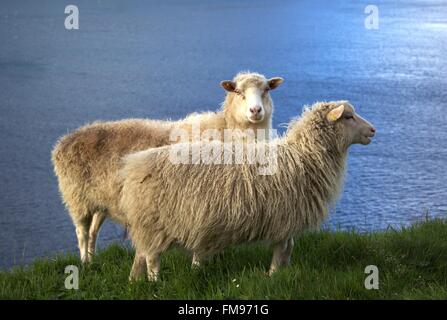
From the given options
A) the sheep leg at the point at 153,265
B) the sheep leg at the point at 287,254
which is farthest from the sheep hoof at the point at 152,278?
the sheep leg at the point at 287,254

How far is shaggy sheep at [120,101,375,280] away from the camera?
16.5ft

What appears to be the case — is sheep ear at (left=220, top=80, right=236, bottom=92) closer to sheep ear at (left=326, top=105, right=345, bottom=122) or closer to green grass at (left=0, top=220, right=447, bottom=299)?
sheep ear at (left=326, top=105, right=345, bottom=122)

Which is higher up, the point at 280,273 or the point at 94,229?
the point at 94,229

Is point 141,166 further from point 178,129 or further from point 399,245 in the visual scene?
point 399,245

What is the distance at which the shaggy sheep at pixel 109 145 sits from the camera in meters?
6.02

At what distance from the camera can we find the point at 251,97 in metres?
6.31

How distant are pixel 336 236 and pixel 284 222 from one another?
1.09 m

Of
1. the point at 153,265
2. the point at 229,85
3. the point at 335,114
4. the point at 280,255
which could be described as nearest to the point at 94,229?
the point at 153,265

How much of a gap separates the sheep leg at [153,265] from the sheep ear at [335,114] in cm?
163

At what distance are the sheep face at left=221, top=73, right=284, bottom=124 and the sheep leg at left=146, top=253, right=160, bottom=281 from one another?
1.66m

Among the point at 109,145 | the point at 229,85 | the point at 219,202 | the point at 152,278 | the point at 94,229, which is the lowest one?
the point at 152,278

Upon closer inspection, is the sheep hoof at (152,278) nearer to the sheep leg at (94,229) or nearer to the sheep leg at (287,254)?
the sheep leg at (287,254)

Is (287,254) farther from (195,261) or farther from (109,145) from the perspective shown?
(109,145)

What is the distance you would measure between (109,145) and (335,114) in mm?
1942
